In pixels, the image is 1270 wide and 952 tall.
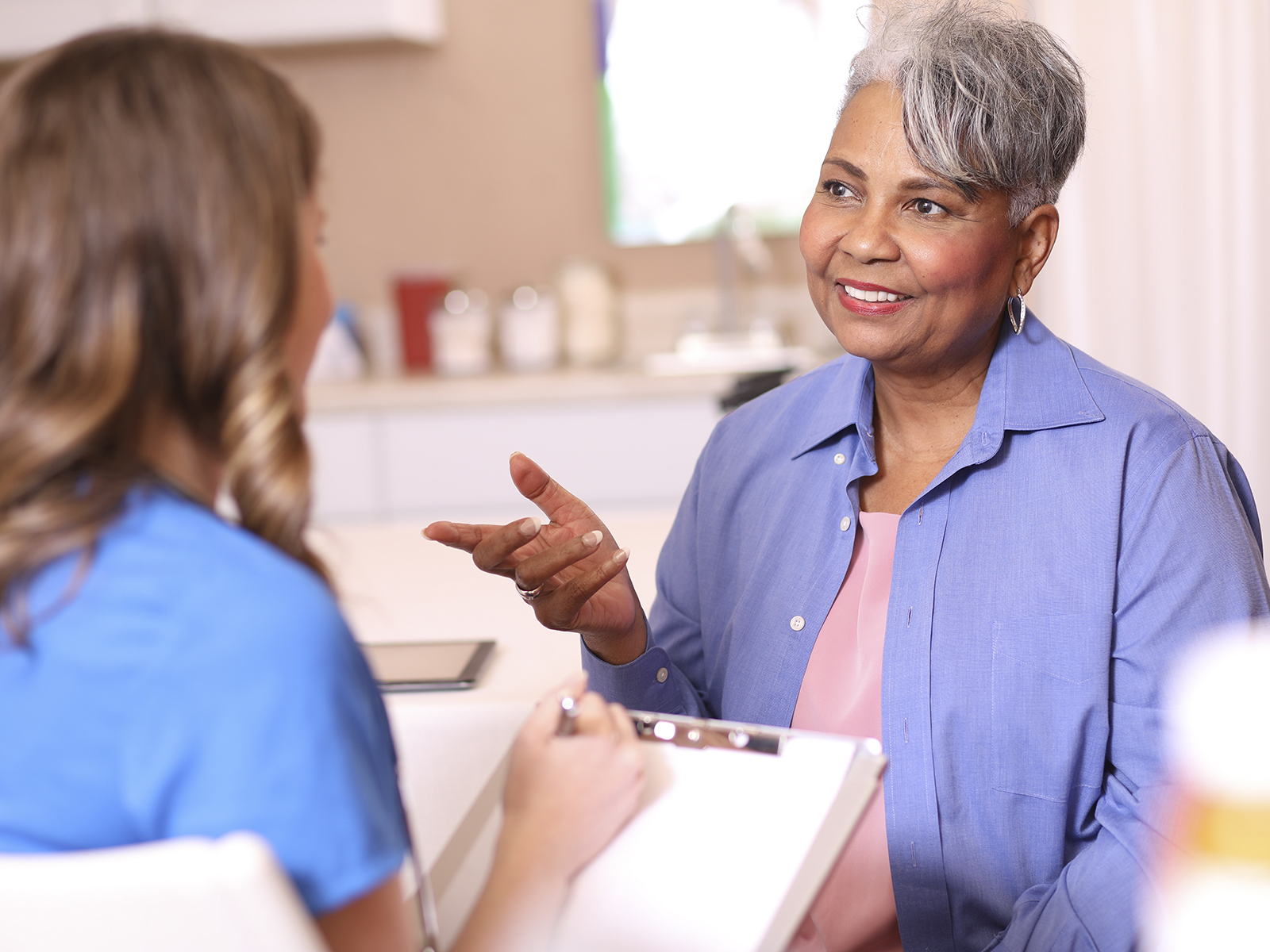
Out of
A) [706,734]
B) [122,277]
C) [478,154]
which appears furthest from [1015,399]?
[478,154]

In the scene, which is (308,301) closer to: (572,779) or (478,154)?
(572,779)

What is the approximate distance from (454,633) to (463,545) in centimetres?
32

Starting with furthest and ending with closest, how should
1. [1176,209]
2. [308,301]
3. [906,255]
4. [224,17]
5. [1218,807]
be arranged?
1. [224,17]
2. [1176,209]
3. [906,255]
4. [1218,807]
5. [308,301]

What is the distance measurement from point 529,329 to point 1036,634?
244cm

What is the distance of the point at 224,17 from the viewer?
124 inches

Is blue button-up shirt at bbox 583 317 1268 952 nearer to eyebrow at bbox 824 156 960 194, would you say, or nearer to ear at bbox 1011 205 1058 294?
ear at bbox 1011 205 1058 294

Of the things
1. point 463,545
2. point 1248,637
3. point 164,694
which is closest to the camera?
point 164,694

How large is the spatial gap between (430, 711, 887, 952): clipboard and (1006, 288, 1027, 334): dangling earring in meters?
0.64

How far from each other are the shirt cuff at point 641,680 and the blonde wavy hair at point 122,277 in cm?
65

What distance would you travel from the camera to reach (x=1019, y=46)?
3.92 ft

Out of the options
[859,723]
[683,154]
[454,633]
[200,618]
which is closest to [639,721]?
[200,618]

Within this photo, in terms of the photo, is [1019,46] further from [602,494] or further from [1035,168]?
[602,494]

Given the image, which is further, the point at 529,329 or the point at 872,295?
the point at 529,329

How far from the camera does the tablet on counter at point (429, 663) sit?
1.29 meters
